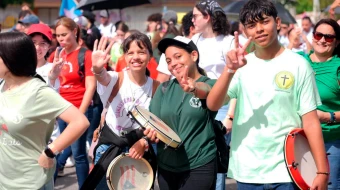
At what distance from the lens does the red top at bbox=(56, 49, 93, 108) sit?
7.24 m

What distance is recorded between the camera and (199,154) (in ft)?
15.1

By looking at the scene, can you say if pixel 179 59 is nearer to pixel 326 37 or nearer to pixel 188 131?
pixel 188 131

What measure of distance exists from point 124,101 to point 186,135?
992 mm

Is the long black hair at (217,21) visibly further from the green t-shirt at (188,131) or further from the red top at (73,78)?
the green t-shirt at (188,131)

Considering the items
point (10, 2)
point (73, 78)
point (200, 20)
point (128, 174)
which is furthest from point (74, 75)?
point (10, 2)

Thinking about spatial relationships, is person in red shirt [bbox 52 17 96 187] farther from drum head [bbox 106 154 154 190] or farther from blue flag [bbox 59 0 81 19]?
blue flag [bbox 59 0 81 19]

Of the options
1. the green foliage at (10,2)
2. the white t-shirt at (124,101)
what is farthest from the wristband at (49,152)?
the green foliage at (10,2)

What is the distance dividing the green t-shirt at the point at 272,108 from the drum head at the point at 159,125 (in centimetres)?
64

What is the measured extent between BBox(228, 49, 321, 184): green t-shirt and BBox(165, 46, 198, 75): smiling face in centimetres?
88

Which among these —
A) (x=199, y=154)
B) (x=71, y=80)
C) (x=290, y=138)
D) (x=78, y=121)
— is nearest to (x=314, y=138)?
(x=290, y=138)

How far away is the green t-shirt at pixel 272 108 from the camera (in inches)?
149

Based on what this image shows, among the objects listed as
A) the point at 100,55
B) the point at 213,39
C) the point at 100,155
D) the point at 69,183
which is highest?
the point at 100,55

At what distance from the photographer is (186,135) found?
4594mm

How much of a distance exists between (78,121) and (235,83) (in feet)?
3.30
